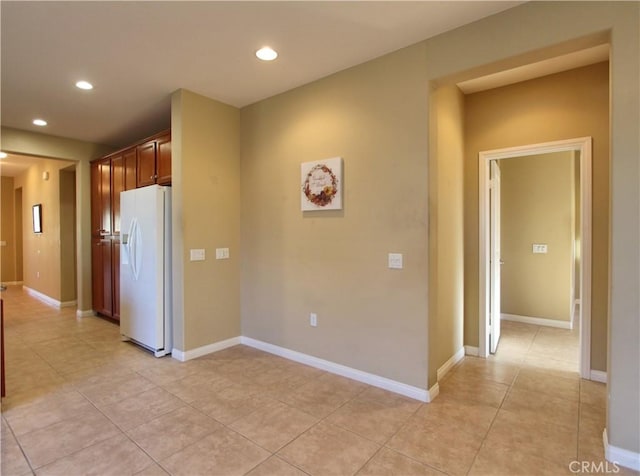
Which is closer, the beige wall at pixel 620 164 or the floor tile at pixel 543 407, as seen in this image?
the beige wall at pixel 620 164

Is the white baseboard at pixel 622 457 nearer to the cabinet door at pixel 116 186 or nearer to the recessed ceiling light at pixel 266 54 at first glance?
the recessed ceiling light at pixel 266 54

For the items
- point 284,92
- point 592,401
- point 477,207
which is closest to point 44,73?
point 284,92

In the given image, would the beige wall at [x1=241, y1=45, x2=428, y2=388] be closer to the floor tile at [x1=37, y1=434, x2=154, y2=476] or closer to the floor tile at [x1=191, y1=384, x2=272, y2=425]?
the floor tile at [x1=191, y1=384, x2=272, y2=425]

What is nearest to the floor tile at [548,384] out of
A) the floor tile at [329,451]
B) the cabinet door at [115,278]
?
the floor tile at [329,451]

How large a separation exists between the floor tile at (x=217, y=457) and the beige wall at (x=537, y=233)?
4.31 meters

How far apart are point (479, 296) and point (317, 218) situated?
192cm

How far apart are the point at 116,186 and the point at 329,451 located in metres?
4.35

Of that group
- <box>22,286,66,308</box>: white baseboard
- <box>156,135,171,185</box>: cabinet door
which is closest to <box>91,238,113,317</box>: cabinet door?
<box>22,286,66,308</box>: white baseboard

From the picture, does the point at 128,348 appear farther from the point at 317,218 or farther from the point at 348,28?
the point at 348,28

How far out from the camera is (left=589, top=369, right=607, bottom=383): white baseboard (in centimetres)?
287

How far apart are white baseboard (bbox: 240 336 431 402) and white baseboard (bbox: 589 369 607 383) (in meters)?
1.58

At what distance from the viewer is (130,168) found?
429 cm

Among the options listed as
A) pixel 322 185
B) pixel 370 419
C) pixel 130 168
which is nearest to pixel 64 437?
pixel 370 419

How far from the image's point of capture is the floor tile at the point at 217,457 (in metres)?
1.82
